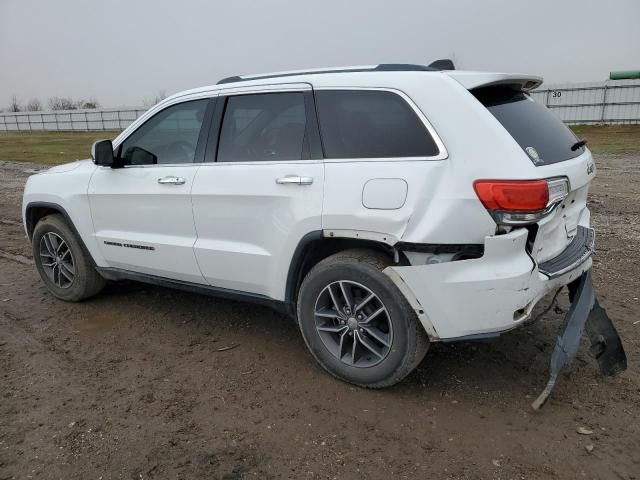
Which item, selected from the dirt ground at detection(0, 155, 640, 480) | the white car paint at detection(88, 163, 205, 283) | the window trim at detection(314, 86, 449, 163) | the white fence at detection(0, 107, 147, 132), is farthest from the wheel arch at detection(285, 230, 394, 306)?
the white fence at detection(0, 107, 147, 132)

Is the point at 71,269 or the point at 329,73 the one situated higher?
the point at 329,73

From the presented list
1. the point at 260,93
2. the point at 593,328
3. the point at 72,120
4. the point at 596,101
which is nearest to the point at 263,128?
the point at 260,93

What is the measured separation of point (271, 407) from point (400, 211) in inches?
54.7

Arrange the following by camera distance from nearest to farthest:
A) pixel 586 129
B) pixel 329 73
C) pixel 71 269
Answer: pixel 329 73 < pixel 71 269 < pixel 586 129

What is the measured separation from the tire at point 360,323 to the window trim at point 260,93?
680 mm

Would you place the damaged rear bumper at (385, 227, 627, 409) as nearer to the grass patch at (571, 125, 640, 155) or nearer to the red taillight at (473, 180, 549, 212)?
the red taillight at (473, 180, 549, 212)

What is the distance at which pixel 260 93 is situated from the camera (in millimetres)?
3764

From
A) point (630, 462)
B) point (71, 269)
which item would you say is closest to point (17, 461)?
point (71, 269)

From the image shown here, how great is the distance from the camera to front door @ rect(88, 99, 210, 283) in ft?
13.1

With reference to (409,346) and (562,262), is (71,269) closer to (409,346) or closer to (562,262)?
(409,346)

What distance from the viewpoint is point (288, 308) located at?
362 centimetres

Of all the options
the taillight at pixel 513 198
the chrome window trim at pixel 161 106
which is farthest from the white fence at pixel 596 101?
the taillight at pixel 513 198

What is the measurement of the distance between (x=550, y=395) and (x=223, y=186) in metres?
2.44

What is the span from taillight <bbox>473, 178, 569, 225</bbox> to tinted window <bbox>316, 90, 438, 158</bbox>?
1.25 ft
